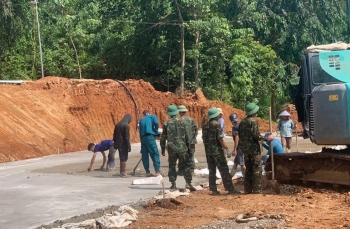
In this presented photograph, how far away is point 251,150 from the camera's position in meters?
13.3

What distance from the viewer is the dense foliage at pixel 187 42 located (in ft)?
130

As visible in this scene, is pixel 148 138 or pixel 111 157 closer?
pixel 148 138

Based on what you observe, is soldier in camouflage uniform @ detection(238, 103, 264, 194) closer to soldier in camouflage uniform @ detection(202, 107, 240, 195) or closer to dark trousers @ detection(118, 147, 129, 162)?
soldier in camouflage uniform @ detection(202, 107, 240, 195)

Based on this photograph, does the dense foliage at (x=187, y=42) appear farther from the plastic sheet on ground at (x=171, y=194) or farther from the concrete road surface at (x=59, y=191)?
the plastic sheet on ground at (x=171, y=194)

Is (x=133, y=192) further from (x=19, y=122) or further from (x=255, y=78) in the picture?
(x=255, y=78)

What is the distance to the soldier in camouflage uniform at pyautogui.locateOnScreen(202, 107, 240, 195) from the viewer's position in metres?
13.8

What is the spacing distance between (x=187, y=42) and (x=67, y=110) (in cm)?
1064

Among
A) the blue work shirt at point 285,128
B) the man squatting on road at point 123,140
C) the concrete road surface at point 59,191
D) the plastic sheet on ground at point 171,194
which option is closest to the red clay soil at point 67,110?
the concrete road surface at point 59,191

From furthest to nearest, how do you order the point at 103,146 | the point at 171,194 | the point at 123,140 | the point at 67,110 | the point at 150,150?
1. the point at 67,110
2. the point at 103,146
3. the point at 123,140
4. the point at 150,150
5. the point at 171,194

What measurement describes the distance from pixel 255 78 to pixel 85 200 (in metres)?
28.0

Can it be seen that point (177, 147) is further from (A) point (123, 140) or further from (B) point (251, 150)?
(A) point (123, 140)

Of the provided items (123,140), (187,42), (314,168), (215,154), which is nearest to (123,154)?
(123,140)

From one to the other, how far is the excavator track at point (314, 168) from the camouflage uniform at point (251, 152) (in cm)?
90

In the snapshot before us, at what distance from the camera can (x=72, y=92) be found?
3434 centimetres
